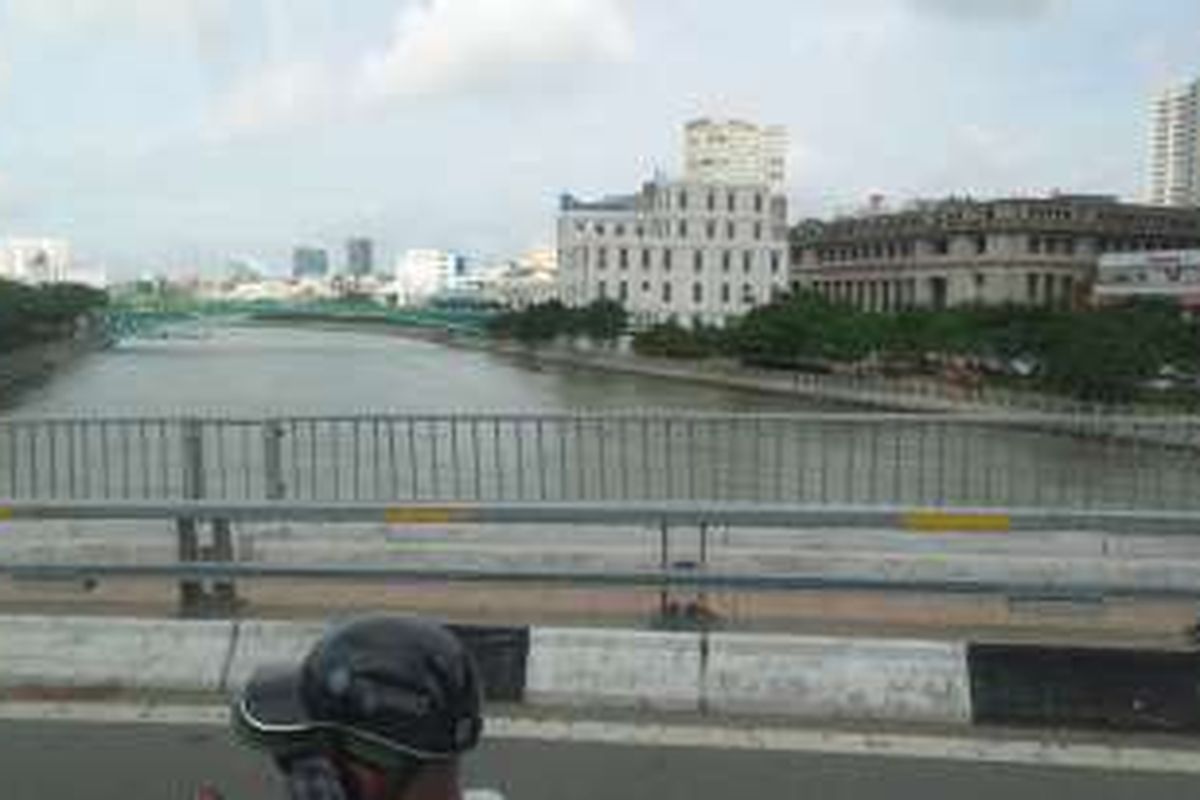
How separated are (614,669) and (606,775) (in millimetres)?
1166

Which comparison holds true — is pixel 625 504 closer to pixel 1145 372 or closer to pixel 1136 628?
pixel 1136 628

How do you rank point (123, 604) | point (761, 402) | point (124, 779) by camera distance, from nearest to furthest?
point (124, 779) < point (123, 604) < point (761, 402)

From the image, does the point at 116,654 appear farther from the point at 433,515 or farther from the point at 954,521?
the point at 954,521

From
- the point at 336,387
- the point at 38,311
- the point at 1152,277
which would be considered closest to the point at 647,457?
the point at 336,387

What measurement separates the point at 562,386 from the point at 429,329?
10010 centimetres

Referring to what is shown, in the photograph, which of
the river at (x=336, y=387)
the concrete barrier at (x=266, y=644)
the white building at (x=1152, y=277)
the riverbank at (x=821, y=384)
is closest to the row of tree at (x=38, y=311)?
the river at (x=336, y=387)

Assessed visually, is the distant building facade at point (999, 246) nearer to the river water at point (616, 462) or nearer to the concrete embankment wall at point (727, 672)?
the river water at point (616, 462)

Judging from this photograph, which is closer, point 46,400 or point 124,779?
point 124,779

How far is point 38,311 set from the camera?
404ft

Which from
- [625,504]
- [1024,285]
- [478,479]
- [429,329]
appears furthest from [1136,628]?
[429,329]

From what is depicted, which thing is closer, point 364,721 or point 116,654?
point 364,721

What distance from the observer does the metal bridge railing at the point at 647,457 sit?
9.77 meters

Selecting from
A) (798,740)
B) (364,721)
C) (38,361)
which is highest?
(364,721)

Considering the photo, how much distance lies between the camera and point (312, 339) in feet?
605
